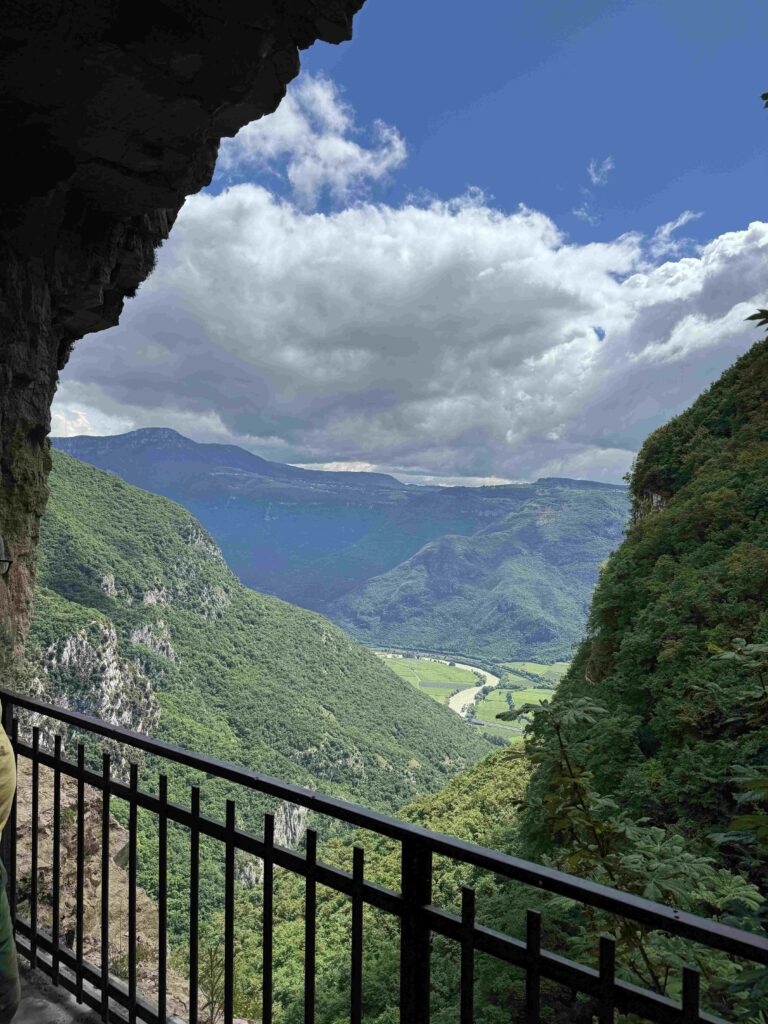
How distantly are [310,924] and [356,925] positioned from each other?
0.22 meters

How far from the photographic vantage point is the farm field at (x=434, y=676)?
134000 millimetres

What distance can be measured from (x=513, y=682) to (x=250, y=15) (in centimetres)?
15279

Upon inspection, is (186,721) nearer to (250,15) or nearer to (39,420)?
(39,420)

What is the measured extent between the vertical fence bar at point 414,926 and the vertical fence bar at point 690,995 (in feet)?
2.02

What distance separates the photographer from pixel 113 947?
8.17m

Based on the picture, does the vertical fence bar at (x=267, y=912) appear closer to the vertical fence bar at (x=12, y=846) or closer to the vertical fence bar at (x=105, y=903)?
the vertical fence bar at (x=105, y=903)

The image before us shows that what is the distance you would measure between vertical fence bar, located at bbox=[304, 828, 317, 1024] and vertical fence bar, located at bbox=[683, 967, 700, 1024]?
35.8 inches

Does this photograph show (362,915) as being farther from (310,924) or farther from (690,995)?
(690,995)

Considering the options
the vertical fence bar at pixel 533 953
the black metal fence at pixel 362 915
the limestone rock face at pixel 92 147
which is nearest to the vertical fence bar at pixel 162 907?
the black metal fence at pixel 362 915

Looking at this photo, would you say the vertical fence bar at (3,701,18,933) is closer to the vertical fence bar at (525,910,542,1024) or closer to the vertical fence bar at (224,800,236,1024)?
the vertical fence bar at (224,800,236,1024)

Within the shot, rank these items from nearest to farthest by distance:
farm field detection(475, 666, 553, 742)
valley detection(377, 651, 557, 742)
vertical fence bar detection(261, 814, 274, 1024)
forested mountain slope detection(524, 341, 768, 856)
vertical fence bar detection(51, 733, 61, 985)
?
vertical fence bar detection(261, 814, 274, 1024)
vertical fence bar detection(51, 733, 61, 985)
forested mountain slope detection(524, 341, 768, 856)
farm field detection(475, 666, 553, 742)
valley detection(377, 651, 557, 742)

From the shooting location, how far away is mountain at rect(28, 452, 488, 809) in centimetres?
5141

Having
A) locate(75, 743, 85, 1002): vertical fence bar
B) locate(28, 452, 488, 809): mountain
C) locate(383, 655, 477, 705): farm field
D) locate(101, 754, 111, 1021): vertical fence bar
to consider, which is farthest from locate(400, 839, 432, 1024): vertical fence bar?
locate(383, 655, 477, 705): farm field

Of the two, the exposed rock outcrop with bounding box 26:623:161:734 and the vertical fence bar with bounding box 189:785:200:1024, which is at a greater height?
the vertical fence bar with bounding box 189:785:200:1024
